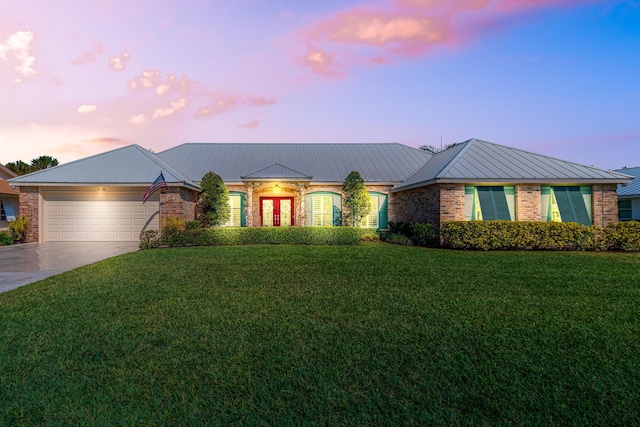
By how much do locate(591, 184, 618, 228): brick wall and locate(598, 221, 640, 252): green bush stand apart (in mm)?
1214

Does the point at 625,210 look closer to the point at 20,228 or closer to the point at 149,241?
the point at 149,241

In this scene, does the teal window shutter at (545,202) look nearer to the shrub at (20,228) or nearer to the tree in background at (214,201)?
the tree in background at (214,201)

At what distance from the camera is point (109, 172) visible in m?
16.4

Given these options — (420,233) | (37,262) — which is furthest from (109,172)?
(420,233)

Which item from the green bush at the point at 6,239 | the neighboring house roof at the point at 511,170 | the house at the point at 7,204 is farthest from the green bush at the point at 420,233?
the house at the point at 7,204

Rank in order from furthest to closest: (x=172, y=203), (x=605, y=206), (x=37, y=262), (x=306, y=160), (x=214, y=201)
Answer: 1. (x=306, y=160)
2. (x=214, y=201)
3. (x=172, y=203)
4. (x=605, y=206)
5. (x=37, y=262)

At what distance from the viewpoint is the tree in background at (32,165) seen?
36125 millimetres

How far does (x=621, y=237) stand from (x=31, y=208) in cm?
2725

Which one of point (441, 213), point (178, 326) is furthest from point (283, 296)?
point (441, 213)

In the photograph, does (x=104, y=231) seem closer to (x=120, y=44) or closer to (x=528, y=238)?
(x=120, y=44)

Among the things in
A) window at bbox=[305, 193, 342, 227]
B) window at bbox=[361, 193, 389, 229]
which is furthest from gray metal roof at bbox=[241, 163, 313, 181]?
window at bbox=[361, 193, 389, 229]

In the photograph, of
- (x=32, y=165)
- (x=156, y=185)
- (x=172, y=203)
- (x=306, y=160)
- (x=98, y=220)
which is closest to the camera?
(x=156, y=185)

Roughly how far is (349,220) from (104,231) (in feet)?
43.8

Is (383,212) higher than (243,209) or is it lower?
lower
